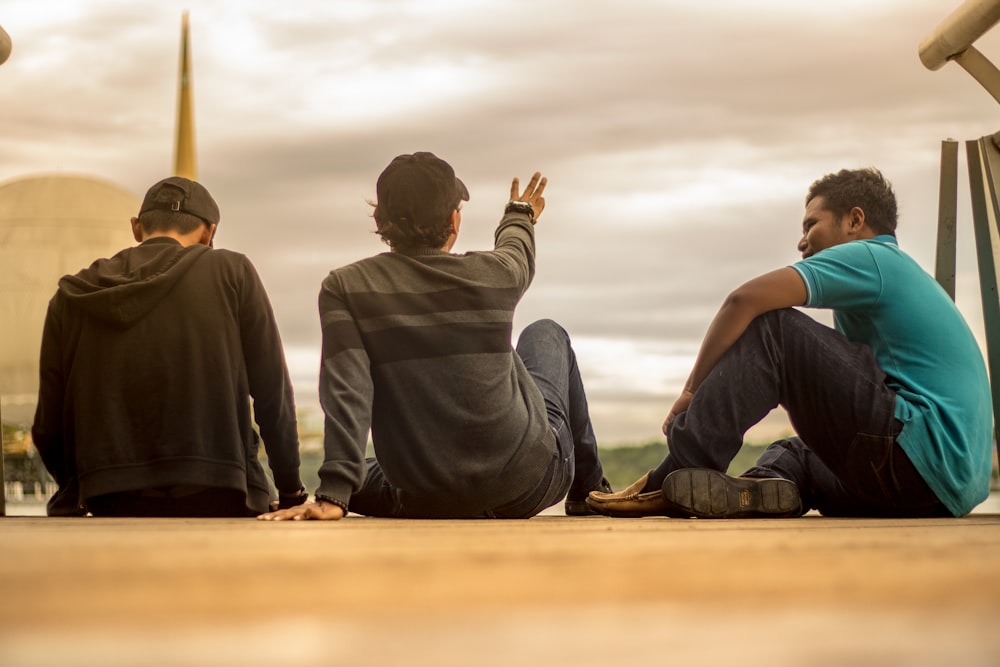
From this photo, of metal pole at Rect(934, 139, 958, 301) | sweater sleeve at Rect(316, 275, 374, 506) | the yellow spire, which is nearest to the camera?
sweater sleeve at Rect(316, 275, 374, 506)

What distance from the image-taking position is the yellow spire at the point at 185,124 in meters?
35.1

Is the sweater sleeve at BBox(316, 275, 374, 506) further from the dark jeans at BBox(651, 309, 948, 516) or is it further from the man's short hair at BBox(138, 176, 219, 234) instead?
the dark jeans at BBox(651, 309, 948, 516)

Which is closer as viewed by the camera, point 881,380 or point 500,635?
point 500,635

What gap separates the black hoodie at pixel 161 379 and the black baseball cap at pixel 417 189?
1.62ft

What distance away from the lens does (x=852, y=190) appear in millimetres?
3053

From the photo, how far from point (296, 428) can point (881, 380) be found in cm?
159

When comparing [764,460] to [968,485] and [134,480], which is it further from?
[134,480]

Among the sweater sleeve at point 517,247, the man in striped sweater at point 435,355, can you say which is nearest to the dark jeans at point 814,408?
the man in striped sweater at point 435,355

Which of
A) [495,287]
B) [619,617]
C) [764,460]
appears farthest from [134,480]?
[619,617]

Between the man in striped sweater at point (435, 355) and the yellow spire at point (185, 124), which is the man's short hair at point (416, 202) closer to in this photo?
the man in striped sweater at point (435, 355)

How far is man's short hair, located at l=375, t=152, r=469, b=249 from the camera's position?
2.66m

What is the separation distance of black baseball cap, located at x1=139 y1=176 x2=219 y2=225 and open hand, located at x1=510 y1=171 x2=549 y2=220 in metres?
0.89

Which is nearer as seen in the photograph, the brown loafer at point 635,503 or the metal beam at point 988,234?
the brown loafer at point 635,503

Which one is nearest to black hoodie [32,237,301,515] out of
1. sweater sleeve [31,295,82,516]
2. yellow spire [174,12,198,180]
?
sweater sleeve [31,295,82,516]
